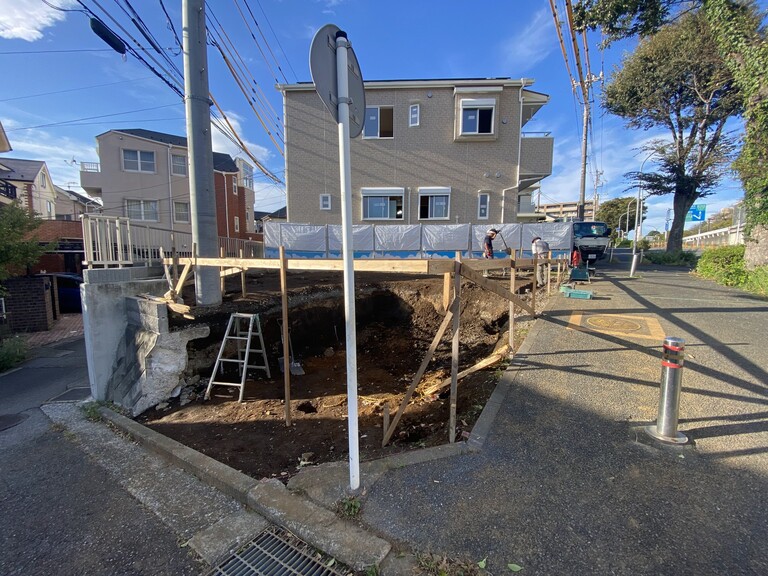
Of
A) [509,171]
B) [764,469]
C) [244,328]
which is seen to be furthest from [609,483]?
[509,171]

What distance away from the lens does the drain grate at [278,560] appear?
1.97 meters

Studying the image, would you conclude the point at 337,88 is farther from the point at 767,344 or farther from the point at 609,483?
the point at 767,344

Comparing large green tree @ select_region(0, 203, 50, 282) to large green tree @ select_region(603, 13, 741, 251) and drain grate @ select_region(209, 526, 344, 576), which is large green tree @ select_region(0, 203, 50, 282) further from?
large green tree @ select_region(603, 13, 741, 251)

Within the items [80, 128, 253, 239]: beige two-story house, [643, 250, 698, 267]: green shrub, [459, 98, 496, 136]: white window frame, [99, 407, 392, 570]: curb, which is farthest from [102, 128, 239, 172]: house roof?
[643, 250, 698, 267]: green shrub

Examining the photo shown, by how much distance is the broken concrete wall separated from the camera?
5.09 m

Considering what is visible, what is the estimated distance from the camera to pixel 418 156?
744 inches

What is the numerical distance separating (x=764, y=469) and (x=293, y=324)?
676 centimetres

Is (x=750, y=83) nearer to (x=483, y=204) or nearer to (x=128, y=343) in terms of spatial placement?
(x=483, y=204)

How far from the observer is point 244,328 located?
20.5 ft

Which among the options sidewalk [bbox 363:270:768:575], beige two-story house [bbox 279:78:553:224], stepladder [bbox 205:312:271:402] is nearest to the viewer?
sidewalk [bbox 363:270:768:575]

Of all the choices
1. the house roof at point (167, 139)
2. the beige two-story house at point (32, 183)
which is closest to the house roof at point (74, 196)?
the beige two-story house at point (32, 183)

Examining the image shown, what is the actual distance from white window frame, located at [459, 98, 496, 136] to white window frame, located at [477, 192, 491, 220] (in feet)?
10.4

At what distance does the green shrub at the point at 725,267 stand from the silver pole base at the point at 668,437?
39.6 ft

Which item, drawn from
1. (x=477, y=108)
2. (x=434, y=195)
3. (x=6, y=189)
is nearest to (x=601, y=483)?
(x=434, y=195)
